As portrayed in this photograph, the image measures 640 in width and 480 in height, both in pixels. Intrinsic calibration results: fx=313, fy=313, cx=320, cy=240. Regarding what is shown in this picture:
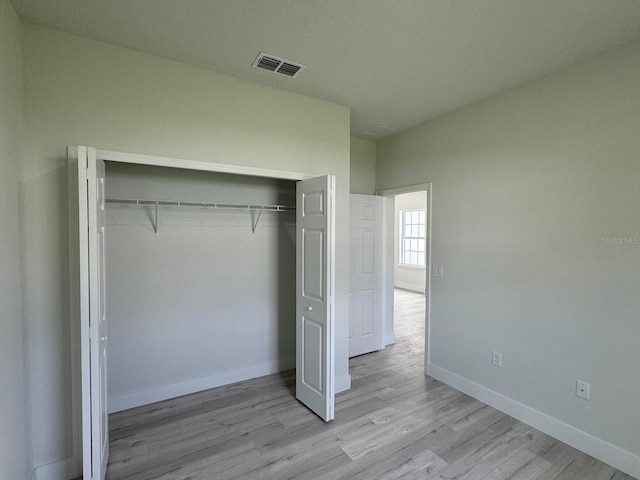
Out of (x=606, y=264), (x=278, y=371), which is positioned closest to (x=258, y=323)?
(x=278, y=371)

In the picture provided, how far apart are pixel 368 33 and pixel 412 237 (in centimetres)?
734

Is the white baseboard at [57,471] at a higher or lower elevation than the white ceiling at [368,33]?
lower

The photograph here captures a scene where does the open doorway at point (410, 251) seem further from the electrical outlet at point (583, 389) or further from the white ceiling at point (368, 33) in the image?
the white ceiling at point (368, 33)

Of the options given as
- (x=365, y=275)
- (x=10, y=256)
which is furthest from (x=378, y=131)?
(x=10, y=256)

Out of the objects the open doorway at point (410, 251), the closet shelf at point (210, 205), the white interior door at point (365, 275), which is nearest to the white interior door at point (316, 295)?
the closet shelf at point (210, 205)

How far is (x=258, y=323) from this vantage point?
3.47 m

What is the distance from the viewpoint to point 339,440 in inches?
95.0

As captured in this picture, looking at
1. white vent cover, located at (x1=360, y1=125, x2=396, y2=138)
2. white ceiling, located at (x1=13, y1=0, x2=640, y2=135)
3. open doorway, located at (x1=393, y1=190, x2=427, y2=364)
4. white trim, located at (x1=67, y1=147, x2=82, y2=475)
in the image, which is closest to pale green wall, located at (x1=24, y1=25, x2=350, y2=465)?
white trim, located at (x1=67, y1=147, x2=82, y2=475)

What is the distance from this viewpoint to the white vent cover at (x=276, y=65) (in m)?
2.32

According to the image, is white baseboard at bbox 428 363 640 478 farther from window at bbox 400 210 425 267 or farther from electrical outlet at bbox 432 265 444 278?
window at bbox 400 210 425 267

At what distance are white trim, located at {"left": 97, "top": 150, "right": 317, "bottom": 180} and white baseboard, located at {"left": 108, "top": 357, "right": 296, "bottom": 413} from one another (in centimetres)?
207

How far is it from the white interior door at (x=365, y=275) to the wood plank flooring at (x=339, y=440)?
913mm

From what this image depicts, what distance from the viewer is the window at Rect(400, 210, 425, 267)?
857 centimetres

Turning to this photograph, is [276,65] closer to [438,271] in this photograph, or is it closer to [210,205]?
[210,205]
